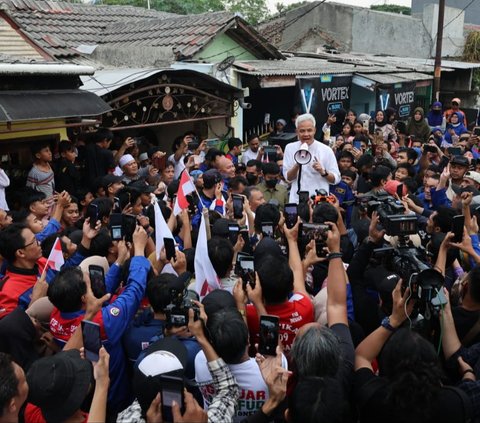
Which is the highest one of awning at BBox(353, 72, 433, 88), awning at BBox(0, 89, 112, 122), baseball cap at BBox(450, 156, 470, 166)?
awning at BBox(353, 72, 433, 88)

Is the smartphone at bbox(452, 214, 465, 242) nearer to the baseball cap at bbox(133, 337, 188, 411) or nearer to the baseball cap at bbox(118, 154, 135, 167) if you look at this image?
the baseball cap at bbox(133, 337, 188, 411)

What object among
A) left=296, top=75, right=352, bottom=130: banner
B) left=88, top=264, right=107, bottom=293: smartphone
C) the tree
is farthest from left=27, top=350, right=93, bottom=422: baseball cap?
the tree

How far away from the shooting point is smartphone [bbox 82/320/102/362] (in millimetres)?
2324

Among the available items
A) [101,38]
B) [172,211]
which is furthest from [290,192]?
[101,38]

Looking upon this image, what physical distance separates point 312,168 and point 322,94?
7.06 m

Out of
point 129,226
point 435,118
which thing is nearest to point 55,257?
point 129,226

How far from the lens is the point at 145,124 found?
7840 millimetres

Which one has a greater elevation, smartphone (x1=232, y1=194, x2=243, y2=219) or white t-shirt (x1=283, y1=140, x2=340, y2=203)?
white t-shirt (x1=283, y1=140, x2=340, y2=203)

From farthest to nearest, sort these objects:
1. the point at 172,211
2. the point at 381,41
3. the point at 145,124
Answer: the point at 381,41, the point at 145,124, the point at 172,211

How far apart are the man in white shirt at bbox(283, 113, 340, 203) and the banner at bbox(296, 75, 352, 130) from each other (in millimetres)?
5992

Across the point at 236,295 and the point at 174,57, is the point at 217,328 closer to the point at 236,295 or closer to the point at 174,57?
the point at 236,295

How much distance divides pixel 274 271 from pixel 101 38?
933 centimetres

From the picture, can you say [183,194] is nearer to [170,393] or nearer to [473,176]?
[170,393]

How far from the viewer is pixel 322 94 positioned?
12.1 metres
